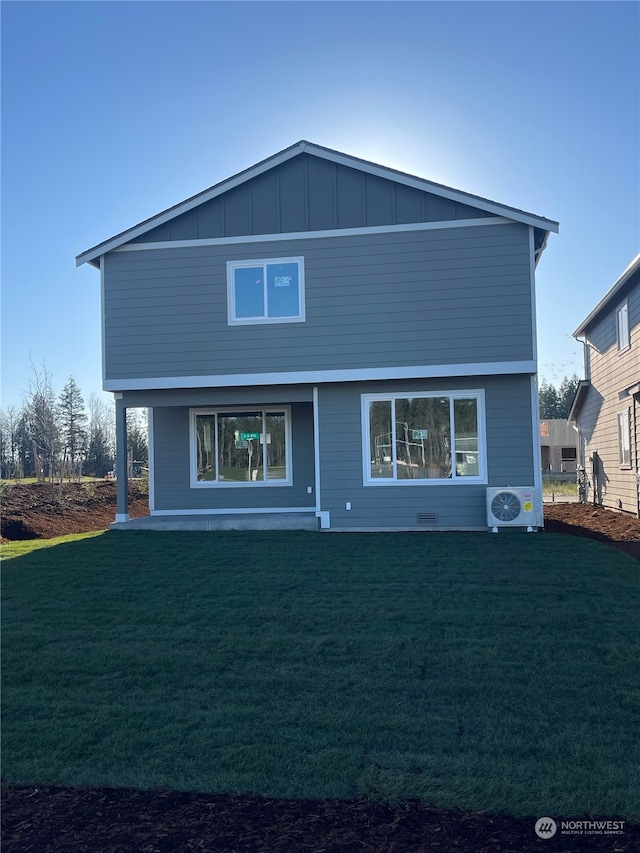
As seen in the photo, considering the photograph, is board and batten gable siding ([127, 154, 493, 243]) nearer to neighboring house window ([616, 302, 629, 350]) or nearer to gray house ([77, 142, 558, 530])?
gray house ([77, 142, 558, 530])

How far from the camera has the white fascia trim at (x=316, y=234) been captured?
12.9 metres

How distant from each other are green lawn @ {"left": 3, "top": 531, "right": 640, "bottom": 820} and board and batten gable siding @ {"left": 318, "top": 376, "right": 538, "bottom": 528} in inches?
144

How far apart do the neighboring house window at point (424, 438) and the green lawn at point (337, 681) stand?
3.86 meters

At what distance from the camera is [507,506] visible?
Result: 12359 millimetres

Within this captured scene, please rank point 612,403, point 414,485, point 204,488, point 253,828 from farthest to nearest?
1. point 612,403
2. point 204,488
3. point 414,485
4. point 253,828

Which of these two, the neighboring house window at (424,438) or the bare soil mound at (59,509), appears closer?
the neighboring house window at (424,438)

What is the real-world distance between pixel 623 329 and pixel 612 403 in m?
2.34

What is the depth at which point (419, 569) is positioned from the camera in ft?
29.0

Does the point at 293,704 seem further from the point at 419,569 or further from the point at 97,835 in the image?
the point at 419,569

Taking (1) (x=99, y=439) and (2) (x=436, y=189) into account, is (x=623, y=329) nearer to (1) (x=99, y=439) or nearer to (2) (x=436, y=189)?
(2) (x=436, y=189)

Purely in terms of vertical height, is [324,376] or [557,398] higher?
[557,398]

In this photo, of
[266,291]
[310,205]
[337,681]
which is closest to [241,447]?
[266,291]

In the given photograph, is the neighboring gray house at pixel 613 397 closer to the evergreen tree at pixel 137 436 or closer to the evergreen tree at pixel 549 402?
the evergreen tree at pixel 137 436

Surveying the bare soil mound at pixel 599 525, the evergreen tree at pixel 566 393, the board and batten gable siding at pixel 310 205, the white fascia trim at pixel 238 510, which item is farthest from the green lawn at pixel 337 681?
the evergreen tree at pixel 566 393
